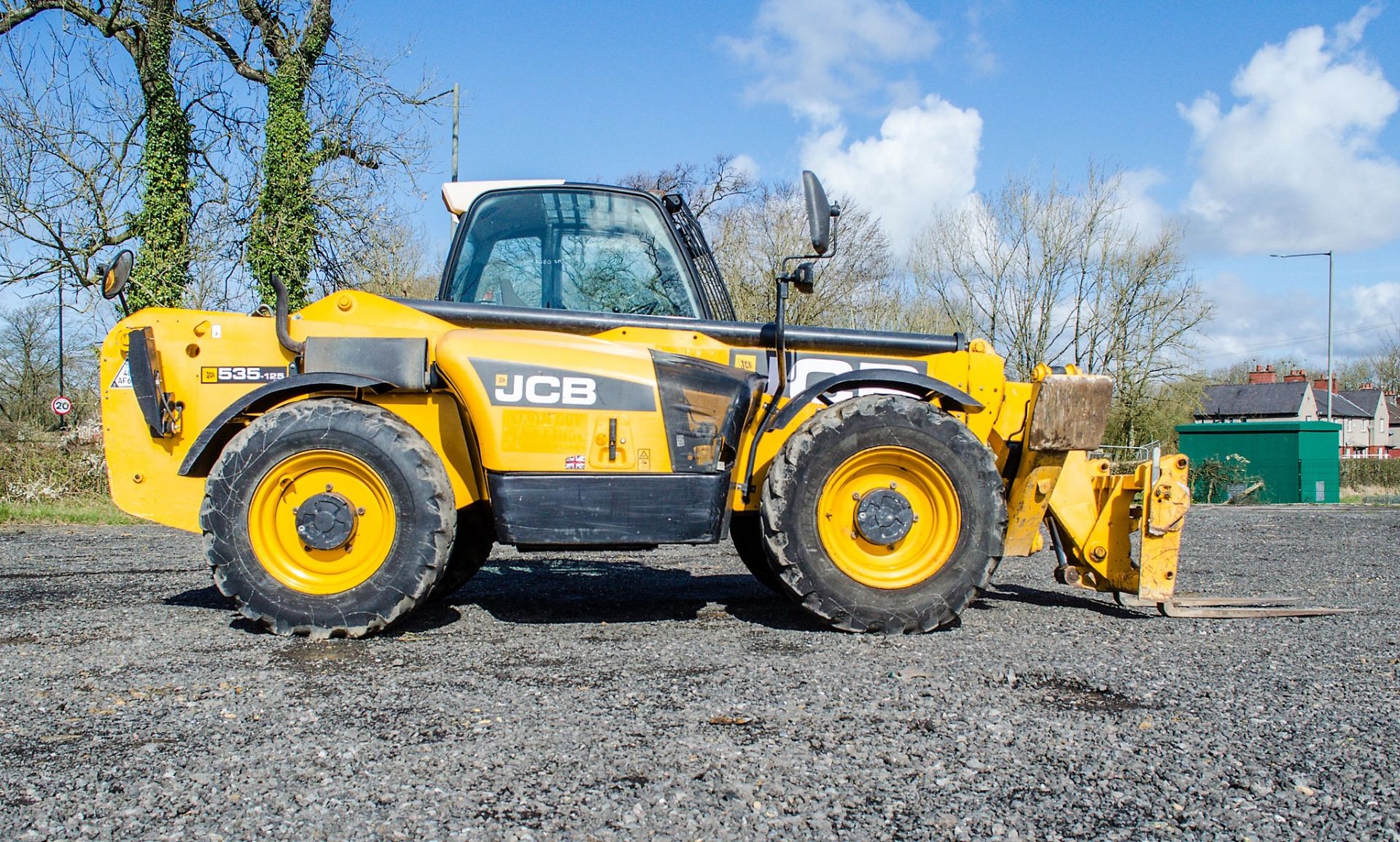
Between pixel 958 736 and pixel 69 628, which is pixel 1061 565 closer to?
pixel 958 736

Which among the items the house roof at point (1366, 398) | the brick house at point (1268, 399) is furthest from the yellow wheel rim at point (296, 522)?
the house roof at point (1366, 398)

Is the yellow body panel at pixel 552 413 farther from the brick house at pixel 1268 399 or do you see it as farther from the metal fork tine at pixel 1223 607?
the brick house at pixel 1268 399

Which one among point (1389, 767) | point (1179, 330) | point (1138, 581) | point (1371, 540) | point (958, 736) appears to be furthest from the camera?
point (1179, 330)

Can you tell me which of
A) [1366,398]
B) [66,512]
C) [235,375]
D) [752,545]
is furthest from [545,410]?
[1366,398]

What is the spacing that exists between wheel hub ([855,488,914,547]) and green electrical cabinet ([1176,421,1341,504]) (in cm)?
2193

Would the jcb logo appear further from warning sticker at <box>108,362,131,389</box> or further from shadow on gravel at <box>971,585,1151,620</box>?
shadow on gravel at <box>971,585,1151,620</box>

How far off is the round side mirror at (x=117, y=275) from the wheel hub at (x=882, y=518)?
12.7 feet

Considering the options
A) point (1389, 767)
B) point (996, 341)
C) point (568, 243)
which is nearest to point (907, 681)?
point (1389, 767)

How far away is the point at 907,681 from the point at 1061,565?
2.08m

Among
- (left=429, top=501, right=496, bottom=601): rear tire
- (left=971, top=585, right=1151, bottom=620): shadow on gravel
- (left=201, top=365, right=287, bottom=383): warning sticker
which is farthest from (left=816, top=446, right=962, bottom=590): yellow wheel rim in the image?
(left=201, top=365, right=287, bottom=383): warning sticker

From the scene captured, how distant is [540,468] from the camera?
4754 mm

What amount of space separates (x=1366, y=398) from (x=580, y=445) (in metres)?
97.1

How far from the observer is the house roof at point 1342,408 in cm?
7606

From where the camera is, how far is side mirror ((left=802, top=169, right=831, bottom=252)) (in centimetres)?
454
